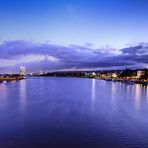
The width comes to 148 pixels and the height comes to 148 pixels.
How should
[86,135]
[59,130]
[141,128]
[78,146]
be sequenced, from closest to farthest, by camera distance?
1. [78,146]
2. [86,135]
3. [59,130]
4. [141,128]

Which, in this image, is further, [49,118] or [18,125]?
[49,118]

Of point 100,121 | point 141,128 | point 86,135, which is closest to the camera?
point 86,135

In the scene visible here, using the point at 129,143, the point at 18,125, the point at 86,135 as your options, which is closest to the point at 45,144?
the point at 86,135

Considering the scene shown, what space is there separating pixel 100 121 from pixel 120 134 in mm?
3442

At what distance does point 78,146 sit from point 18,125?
16.1ft

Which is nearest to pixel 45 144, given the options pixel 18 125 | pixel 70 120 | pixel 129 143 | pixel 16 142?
pixel 16 142

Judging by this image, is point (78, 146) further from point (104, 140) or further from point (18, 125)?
point (18, 125)

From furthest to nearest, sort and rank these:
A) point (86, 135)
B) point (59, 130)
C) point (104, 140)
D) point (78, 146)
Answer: point (59, 130)
point (86, 135)
point (104, 140)
point (78, 146)

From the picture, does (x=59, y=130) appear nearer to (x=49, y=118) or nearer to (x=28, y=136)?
(x=28, y=136)

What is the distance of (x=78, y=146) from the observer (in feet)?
32.4

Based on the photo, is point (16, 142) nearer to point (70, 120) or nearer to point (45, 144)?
point (45, 144)

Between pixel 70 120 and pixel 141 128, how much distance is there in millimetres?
4059

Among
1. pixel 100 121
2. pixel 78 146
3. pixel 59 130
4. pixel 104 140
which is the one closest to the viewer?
pixel 78 146

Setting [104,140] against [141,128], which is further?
[141,128]
